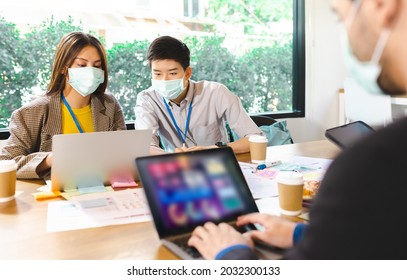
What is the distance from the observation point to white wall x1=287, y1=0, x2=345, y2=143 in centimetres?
366

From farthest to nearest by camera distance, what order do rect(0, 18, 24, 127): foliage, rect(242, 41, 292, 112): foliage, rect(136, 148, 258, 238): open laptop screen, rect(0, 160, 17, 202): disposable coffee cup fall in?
rect(242, 41, 292, 112): foliage < rect(0, 18, 24, 127): foliage < rect(0, 160, 17, 202): disposable coffee cup < rect(136, 148, 258, 238): open laptop screen

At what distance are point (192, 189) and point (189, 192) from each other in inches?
0.4

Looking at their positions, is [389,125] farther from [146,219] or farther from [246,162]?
[246,162]

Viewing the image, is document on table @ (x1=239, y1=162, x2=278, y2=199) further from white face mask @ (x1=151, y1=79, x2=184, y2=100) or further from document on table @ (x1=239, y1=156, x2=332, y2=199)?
white face mask @ (x1=151, y1=79, x2=184, y2=100)

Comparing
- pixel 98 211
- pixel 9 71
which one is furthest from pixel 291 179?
pixel 9 71

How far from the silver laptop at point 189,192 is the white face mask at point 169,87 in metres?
1.14

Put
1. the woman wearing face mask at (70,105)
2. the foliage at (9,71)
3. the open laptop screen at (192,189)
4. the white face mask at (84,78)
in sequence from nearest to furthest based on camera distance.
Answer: the open laptop screen at (192,189) < the woman wearing face mask at (70,105) < the white face mask at (84,78) < the foliage at (9,71)

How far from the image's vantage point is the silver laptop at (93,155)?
122cm

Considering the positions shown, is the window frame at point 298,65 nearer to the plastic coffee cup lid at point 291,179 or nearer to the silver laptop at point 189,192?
the plastic coffee cup lid at point 291,179

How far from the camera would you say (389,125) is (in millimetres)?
496

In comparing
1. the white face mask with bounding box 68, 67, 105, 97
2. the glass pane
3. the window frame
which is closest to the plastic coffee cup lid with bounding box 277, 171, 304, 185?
the white face mask with bounding box 68, 67, 105, 97

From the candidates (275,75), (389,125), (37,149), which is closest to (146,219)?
(389,125)

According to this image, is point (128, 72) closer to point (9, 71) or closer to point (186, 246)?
point (9, 71)

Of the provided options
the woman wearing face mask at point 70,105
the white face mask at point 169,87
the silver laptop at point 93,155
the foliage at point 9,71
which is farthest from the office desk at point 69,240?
the foliage at point 9,71
